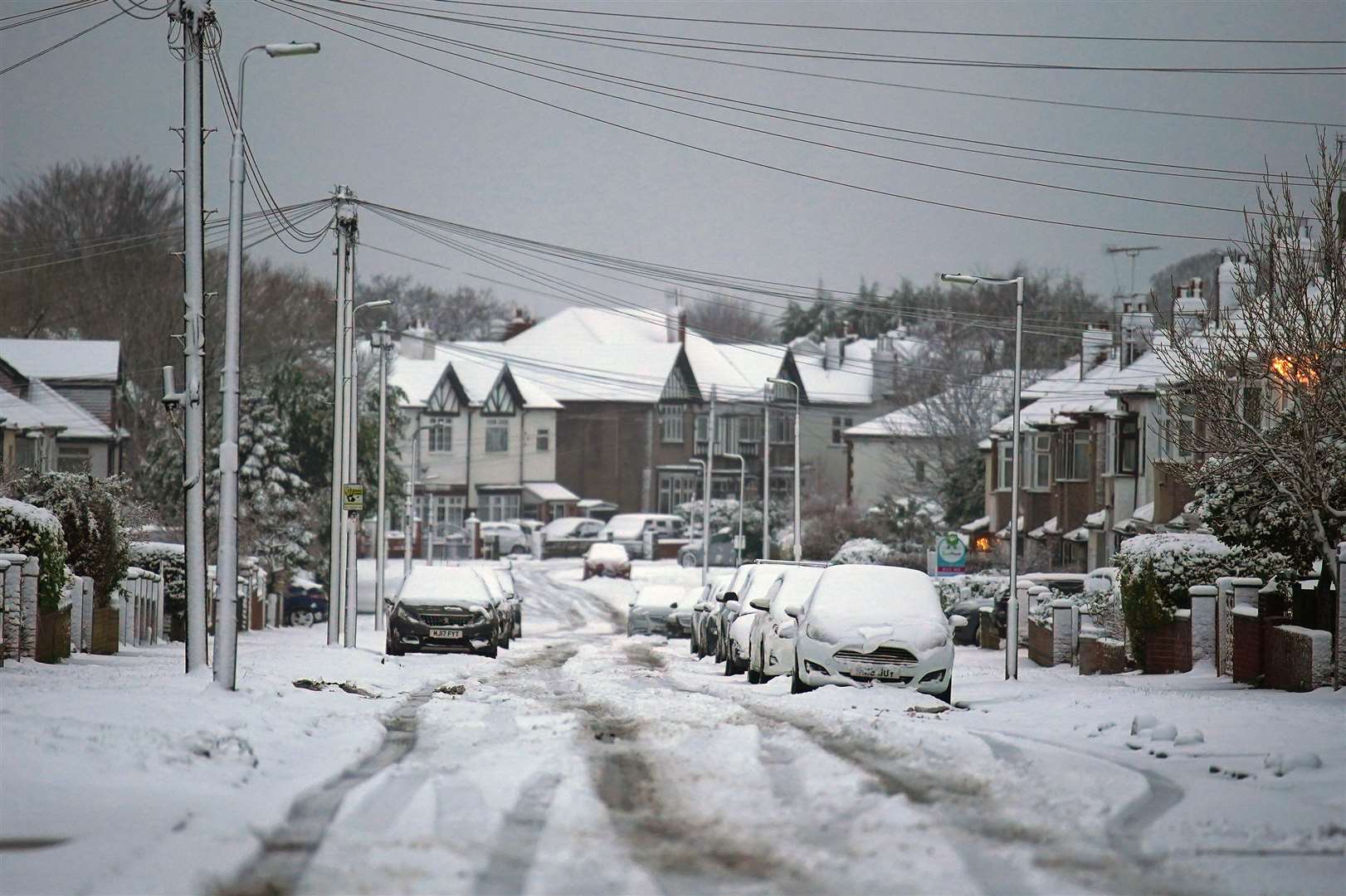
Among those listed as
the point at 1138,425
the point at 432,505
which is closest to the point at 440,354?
the point at 432,505

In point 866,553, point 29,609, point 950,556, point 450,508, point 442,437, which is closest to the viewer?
point 29,609

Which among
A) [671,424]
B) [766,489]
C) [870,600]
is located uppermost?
[671,424]

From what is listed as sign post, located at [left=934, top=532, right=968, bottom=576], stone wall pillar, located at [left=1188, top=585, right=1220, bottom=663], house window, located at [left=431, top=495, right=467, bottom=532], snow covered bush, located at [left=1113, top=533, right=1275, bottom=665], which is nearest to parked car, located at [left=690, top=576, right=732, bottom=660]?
sign post, located at [left=934, top=532, right=968, bottom=576]

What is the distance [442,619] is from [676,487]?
235 feet

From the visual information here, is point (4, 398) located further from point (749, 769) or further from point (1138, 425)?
point (749, 769)

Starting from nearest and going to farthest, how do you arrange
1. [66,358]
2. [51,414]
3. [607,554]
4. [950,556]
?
[950,556] < [51,414] < [66,358] < [607,554]

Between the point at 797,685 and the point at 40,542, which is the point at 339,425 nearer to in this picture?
the point at 40,542

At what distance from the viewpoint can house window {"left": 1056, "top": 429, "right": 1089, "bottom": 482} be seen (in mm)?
50812

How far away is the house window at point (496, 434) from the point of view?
93938mm

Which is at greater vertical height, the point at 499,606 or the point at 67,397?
the point at 67,397

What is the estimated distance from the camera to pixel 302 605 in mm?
51156

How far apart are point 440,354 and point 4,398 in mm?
48944

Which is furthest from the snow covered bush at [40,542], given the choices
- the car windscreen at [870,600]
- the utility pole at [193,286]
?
the car windscreen at [870,600]

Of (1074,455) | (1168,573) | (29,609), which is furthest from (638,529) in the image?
(29,609)
